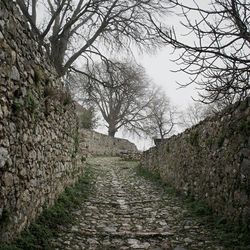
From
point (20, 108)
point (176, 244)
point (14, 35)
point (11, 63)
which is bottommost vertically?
point (176, 244)

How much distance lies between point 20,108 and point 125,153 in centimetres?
1796

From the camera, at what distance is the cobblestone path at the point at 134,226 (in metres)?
3.98

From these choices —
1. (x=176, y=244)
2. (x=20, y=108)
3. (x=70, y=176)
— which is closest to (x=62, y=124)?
(x=70, y=176)

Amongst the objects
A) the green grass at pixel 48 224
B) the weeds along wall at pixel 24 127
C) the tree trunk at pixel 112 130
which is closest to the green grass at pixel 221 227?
the green grass at pixel 48 224

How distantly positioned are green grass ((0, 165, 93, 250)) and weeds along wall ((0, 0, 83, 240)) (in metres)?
0.11

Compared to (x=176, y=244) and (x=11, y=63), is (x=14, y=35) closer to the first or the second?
(x=11, y=63)

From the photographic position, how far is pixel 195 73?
3627 millimetres

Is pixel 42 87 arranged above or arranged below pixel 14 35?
below

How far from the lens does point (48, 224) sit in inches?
163

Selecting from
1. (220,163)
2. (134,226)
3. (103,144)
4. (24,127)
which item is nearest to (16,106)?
(24,127)

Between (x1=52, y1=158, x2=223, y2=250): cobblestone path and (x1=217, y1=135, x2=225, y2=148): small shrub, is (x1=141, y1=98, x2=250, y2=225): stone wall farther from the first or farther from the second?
(x1=52, y1=158, x2=223, y2=250): cobblestone path

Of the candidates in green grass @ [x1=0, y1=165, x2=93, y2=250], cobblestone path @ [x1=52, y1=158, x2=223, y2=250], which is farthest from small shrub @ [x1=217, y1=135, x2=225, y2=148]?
green grass @ [x1=0, y1=165, x2=93, y2=250]

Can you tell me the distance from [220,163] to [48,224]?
2.84 meters

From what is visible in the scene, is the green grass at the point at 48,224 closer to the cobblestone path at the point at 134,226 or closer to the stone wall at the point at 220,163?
the cobblestone path at the point at 134,226
